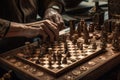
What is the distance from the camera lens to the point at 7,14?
66.1 inches

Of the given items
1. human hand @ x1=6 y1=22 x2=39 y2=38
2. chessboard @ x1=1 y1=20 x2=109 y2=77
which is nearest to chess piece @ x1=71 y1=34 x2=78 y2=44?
chessboard @ x1=1 y1=20 x2=109 y2=77

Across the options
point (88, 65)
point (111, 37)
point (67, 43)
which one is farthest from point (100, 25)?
point (88, 65)

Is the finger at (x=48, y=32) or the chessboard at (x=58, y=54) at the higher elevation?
the finger at (x=48, y=32)

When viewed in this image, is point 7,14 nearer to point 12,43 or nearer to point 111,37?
point 12,43

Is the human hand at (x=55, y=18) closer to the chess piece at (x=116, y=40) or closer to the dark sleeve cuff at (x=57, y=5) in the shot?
the dark sleeve cuff at (x=57, y=5)

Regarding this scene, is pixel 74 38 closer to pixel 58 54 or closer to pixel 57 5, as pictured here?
pixel 58 54

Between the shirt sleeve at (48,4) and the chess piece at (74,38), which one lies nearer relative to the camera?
the chess piece at (74,38)

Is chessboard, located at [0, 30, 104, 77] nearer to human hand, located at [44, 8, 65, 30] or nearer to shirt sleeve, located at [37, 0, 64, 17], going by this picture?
human hand, located at [44, 8, 65, 30]

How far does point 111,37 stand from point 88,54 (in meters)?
0.27

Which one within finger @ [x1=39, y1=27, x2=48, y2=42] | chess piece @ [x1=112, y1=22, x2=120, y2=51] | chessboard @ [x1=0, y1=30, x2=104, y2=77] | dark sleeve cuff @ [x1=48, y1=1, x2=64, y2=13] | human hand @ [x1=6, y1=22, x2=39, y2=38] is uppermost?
dark sleeve cuff @ [x1=48, y1=1, x2=64, y2=13]

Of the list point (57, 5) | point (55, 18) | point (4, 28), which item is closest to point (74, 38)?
point (55, 18)

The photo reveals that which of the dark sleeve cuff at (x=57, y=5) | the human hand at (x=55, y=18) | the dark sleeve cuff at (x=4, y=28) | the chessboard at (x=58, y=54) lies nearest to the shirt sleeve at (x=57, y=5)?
the dark sleeve cuff at (x=57, y=5)

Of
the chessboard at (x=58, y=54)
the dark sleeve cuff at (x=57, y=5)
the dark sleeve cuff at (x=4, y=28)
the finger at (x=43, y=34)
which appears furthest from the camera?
the dark sleeve cuff at (x=57, y=5)

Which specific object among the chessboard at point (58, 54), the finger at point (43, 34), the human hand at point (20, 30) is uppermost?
the human hand at point (20, 30)
